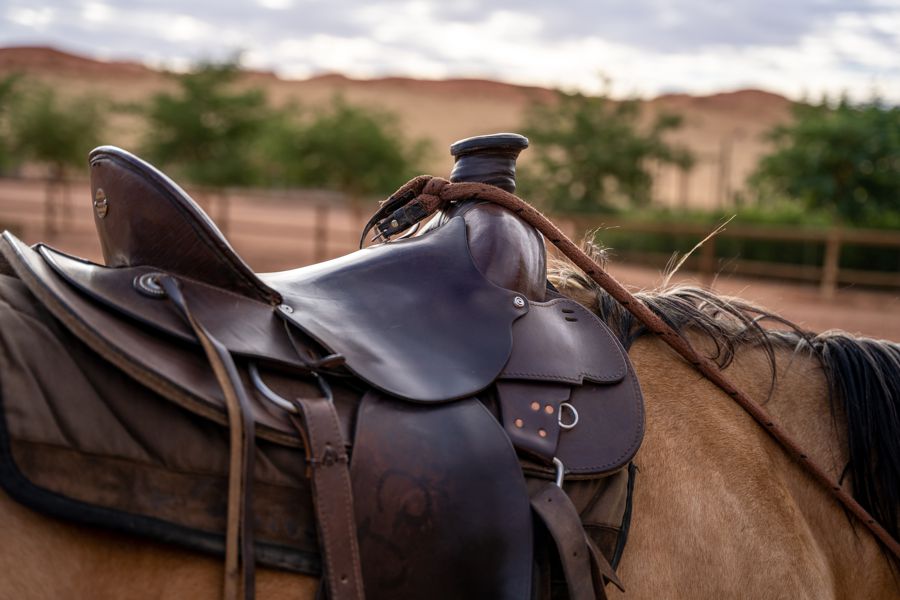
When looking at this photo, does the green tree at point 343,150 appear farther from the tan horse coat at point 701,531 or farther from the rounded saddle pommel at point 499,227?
the tan horse coat at point 701,531

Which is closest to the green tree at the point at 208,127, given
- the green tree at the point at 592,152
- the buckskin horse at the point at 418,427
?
the green tree at the point at 592,152

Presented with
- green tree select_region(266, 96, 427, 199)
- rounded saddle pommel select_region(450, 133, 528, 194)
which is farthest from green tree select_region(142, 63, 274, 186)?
rounded saddle pommel select_region(450, 133, 528, 194)

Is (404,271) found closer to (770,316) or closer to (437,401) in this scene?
(437,401)

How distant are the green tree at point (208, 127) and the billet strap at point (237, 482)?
17764 mm

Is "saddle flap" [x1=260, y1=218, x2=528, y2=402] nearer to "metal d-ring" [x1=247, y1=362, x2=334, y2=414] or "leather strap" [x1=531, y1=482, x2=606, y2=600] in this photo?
"metal d-ring" [x1=247, y1=362, x2=334, y2=414]

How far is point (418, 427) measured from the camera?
112cm

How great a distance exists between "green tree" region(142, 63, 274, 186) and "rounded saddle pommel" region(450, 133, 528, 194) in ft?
56.5

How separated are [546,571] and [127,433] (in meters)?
0.67

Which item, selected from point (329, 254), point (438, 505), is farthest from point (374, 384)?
point (329, 254)

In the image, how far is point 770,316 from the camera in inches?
67.1

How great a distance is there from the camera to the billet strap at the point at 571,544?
44.6 inches

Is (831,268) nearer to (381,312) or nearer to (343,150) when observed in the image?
(381,312)

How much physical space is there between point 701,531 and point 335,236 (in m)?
17.6

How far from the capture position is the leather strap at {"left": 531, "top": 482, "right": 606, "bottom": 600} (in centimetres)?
113
